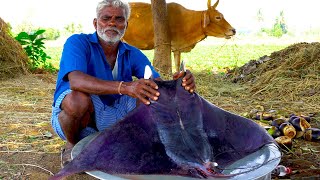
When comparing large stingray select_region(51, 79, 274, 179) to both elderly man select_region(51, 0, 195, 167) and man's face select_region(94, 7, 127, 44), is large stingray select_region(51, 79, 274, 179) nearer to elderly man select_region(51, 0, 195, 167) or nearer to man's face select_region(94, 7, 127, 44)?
elderly man select_region(51, 0, 195, 167)

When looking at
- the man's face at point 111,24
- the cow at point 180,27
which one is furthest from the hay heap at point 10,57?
the man's face at point 111,24

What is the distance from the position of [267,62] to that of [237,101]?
5.93 feet

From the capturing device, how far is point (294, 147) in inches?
115

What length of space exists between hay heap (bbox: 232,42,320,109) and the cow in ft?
3.07

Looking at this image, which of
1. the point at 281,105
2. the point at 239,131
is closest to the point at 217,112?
the point at 239,131

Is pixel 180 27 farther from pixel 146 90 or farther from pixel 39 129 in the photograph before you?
pixel 146 90

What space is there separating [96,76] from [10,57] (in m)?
5.12

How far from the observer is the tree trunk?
595 cm

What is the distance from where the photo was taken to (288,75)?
565 cm

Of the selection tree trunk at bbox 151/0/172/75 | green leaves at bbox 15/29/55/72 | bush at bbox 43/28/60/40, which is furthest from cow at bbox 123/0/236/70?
bush at bbox 43/28/60/40

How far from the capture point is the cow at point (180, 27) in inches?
277

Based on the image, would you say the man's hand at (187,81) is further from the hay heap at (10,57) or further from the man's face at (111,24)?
the hay heap at (10,57)

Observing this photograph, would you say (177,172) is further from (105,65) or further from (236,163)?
(105,65)

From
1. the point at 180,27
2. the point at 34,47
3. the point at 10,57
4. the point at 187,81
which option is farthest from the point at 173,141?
the point at 34,47
